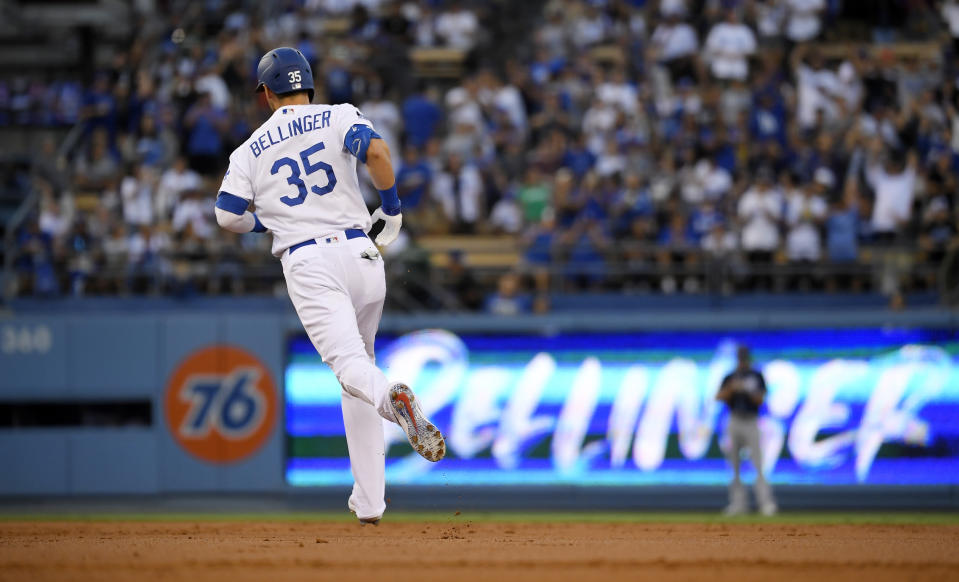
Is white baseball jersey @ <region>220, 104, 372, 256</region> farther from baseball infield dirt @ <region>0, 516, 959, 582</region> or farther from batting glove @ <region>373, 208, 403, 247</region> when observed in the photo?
baseball infield dirt @ <region>0, 516, 959, 582</region>

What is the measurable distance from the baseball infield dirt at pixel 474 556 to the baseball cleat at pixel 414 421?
0.54 metres

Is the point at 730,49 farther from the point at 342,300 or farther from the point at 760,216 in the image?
the point at 342,300

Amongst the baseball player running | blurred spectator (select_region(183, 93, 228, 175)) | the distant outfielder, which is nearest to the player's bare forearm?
the baseball player running

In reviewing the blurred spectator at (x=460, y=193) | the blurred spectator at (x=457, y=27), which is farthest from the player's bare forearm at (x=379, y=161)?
the blurred spectator at (x=457, y=27)

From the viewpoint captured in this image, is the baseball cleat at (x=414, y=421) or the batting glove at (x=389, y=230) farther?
the batting glove at (x=389, y=230)

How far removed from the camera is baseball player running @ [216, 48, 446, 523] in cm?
674

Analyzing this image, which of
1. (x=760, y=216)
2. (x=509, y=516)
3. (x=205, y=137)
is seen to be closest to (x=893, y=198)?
(x=760, y=216)

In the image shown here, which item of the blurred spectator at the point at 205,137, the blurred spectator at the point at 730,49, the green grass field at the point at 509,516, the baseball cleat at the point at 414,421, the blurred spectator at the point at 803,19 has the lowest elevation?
the green grass field at the point at 509,516

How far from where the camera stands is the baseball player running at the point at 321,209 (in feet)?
22.1

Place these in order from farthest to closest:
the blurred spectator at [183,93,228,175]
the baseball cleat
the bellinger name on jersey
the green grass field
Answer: the blurred spectator at [183,93,228,175] < the green grass field < the bellinger name on jersey < the baseball cleat

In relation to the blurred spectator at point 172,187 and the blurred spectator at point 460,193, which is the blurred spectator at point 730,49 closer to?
the blurred spectator at point 460,193

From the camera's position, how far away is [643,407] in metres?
15.0

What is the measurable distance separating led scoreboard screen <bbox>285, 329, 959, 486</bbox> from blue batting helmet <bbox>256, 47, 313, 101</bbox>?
27.0ft

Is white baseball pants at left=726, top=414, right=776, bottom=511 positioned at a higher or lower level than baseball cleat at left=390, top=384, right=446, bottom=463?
lower
